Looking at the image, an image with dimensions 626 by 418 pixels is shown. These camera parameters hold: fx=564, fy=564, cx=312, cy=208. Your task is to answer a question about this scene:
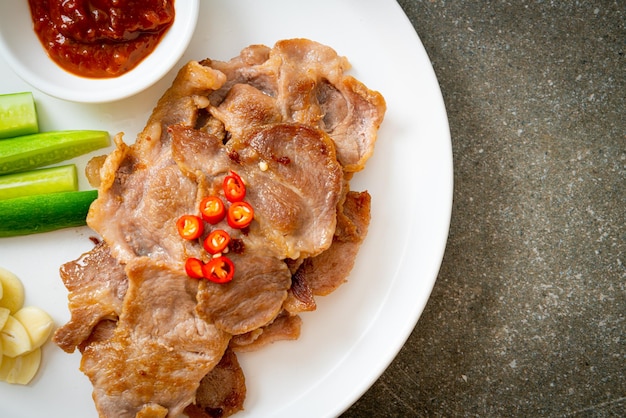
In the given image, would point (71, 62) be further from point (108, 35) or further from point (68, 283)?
point (68, 283)

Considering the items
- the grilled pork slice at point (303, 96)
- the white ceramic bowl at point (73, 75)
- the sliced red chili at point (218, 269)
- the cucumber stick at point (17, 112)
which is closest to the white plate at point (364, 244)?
the cucumber stick at point (17, 112)

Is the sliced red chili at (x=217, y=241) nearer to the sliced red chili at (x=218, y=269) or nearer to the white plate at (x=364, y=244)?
the sliced red chili at (x=218, y=269)

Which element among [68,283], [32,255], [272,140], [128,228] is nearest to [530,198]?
[272,140]

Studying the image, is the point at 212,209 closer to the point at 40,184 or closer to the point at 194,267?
the point at 194,267

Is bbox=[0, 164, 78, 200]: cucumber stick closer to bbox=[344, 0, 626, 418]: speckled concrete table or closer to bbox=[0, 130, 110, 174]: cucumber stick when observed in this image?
bbox=[0, 130, 110, 174]: cucumber stick

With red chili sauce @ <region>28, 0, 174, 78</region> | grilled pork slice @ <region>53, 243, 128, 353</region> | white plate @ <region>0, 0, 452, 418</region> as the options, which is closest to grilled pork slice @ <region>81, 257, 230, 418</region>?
grilled pork slice @ <region>53, 243, 128, 353</region>
